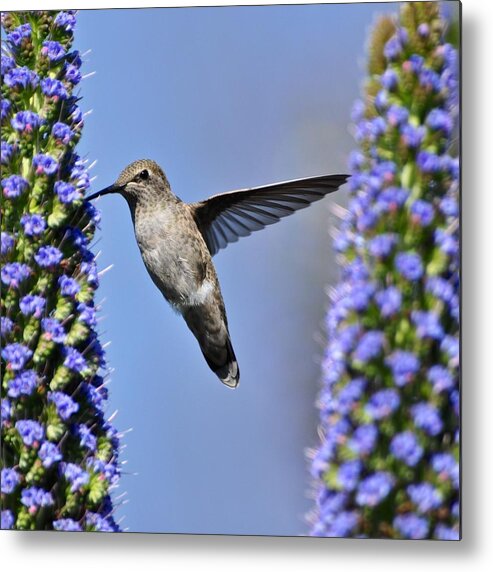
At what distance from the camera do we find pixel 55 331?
A: 317cm

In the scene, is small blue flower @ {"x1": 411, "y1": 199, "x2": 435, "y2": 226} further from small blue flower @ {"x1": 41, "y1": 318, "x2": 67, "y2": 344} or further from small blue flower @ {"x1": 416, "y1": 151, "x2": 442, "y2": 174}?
small blue flower @ {"x1": 41, "y1": 318, "x2": 67, "y2": 344}

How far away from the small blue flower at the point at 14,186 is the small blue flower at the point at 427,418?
150 centimetres

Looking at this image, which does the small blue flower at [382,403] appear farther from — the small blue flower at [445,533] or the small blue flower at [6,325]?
the small blue flower at [6,325]

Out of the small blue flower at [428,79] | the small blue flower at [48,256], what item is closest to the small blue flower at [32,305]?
the small blue flower at [48,256]

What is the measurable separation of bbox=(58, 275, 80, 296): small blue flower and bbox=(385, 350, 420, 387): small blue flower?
105 cm

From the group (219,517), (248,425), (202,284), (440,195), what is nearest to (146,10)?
(202,284)

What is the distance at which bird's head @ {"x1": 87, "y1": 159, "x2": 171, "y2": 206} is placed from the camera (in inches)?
124

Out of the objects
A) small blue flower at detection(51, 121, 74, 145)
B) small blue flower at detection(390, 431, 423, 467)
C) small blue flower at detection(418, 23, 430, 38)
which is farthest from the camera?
small blue flower at detection(51, 121, 74, 145)

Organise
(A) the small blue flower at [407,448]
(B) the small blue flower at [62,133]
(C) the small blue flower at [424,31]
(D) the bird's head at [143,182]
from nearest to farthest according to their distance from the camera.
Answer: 1. (A) the small blue flower at [407,448]
2. (C) the small blue flower at [424,31]
3. (D) the bird's head at [143,182]
4. (B) the small blue flower at [62,133]

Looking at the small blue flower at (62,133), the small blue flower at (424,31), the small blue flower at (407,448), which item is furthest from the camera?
the small blue flower at (62,133)

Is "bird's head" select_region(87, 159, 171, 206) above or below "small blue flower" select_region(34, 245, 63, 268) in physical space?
above

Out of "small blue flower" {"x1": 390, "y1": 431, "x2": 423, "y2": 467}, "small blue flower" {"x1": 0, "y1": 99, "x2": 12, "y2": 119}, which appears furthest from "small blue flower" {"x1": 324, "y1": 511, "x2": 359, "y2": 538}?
"small blue flower" {"x1": 0, "y1": 99, "x2": 12, "y2": 119}

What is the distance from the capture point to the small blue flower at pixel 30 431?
3191 millimetres

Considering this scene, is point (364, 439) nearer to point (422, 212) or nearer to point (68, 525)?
point (422, 212)
